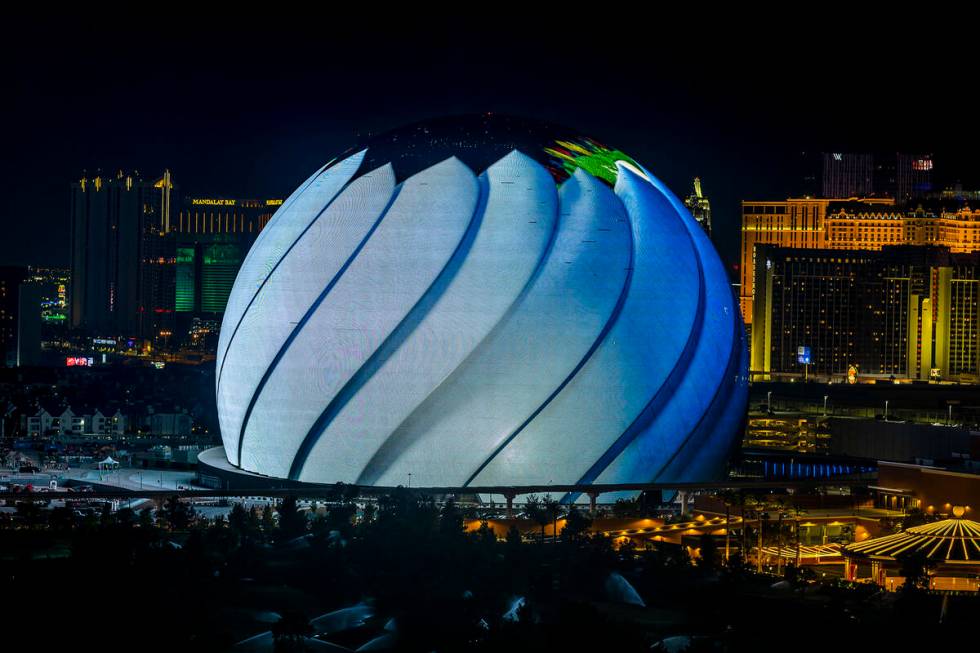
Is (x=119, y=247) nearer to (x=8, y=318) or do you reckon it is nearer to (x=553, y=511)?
(x=8, y=318)

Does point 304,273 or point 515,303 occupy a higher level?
point 304,273

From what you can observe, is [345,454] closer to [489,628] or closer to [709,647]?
[489,628]

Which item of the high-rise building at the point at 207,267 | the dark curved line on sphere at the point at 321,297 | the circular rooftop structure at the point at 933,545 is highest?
the high-rise building at the point at 207,267

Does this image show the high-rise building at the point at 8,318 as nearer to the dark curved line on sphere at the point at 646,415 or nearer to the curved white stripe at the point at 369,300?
the curved white stripe at the point at 369,300

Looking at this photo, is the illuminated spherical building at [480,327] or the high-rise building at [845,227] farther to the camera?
the high-rise building at [845,227]

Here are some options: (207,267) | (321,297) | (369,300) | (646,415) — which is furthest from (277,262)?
(207,267)

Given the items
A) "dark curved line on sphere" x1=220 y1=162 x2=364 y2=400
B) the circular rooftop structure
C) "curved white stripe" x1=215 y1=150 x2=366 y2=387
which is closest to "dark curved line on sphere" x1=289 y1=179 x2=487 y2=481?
"dark curved line on sphere" x1=220 y1=162 x2=364 y2=400

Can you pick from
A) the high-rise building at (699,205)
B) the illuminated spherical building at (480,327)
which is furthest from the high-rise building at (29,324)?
the illuminated spherical building at (480,327)
